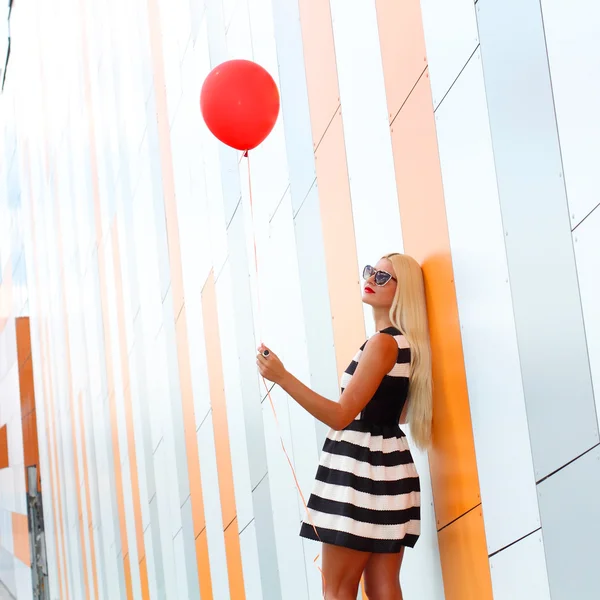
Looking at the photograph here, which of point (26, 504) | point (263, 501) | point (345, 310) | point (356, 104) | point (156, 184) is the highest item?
point (156, 184)

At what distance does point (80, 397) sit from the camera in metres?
11.6

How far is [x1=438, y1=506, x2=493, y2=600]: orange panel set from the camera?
2.85m

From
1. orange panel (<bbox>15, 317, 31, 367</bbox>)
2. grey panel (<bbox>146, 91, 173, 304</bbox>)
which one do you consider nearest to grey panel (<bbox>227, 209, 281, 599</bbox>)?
grey panel (<bbox>146, 91, 173, 304</bbox>)

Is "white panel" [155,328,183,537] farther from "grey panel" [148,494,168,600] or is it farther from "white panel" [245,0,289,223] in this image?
"white panel" [245,0,289,223]

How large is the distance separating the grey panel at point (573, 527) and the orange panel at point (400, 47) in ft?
4.97

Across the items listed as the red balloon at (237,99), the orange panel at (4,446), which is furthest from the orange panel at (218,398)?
the orange panel at (4,446)

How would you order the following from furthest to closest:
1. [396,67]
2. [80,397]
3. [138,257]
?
[80,397] → [138,257] → [396,67]

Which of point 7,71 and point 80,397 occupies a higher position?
point 7,71

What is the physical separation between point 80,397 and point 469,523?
929 centimetres

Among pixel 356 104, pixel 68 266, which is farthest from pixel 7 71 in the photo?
pixel 356 104

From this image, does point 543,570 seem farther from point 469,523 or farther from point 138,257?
point 138,257

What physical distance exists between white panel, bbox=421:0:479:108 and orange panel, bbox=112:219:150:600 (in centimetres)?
605

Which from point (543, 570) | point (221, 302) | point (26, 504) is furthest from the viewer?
point (26, 504)

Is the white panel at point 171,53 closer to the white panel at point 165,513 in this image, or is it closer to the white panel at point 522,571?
the white panel at point 165,513
